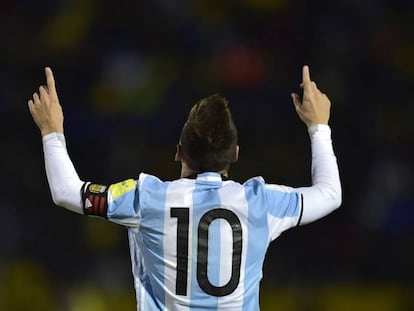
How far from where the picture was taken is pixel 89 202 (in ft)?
8.50

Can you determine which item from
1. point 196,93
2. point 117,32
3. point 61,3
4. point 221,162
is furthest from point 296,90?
point 221,162

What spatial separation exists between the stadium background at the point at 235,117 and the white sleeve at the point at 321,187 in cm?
306

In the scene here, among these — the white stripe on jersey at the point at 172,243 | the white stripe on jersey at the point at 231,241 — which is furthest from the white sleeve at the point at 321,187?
the white stripe on jersey at the point at 172,243

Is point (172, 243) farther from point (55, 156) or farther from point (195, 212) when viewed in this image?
point (55, 156)

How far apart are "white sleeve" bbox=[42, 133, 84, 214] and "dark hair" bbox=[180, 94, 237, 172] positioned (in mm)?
333

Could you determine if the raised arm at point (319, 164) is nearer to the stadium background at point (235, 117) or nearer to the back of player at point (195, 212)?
the back of player at point (195, 212)

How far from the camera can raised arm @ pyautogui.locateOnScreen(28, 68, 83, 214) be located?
2.59 metres

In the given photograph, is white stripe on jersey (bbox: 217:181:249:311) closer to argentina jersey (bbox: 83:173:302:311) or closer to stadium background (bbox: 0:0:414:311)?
argentina jersey (bbox: 83:173:302:311)

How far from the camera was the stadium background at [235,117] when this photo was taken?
5.94m

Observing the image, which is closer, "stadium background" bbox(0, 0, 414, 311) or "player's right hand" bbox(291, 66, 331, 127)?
"player's right hand" bbox(291, 66, 331, 127)

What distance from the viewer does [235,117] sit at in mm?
6562

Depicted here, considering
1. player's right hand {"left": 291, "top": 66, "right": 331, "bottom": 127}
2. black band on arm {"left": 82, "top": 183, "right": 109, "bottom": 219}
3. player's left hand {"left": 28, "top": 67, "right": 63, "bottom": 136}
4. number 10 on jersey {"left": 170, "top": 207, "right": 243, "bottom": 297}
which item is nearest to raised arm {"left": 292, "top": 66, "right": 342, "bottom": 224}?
player's right hand {"left": 291, "top": 66, "right": 331, "bottom": 127}

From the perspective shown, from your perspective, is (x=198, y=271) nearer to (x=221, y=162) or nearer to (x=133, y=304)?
(x=221, y=162)

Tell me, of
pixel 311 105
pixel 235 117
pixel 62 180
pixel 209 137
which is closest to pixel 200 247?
pixel 209 137
